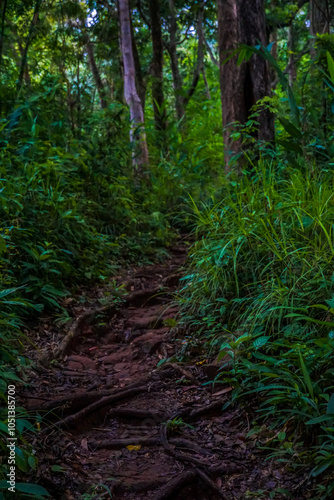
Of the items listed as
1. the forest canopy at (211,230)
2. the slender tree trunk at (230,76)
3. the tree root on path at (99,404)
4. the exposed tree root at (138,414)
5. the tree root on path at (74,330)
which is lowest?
the exposed tree root at (138,414)

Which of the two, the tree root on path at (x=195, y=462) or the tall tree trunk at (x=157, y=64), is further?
the tall tree trunk at (x=157, y=64)

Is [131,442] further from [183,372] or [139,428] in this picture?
[183,372]

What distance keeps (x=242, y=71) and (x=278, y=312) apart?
148 inches

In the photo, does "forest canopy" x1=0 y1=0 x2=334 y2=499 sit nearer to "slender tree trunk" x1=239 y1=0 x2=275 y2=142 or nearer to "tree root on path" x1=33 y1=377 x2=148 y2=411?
"slender tree trunk" x1=239 y1=0 x2=275 y2=142

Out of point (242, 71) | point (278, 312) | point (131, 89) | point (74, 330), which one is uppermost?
point (131, 89)

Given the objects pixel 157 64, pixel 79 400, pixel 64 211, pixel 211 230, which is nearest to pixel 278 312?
pixel 79 400

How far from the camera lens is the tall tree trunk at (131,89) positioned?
271 inches

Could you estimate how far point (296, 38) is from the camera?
1306 cm

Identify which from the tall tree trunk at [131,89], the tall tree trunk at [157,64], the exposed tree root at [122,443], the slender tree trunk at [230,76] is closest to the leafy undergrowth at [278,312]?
the exposed tree root at [122,443]

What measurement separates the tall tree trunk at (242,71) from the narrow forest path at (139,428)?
2921 millimetres

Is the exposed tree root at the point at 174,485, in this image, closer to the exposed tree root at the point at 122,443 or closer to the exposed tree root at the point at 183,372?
the exposed tree root at the point at 122,443

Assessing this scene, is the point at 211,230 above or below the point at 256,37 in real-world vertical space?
below

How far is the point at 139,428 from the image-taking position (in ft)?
8.63

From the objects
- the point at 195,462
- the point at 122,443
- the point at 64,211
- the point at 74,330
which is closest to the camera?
the point at 195,462
